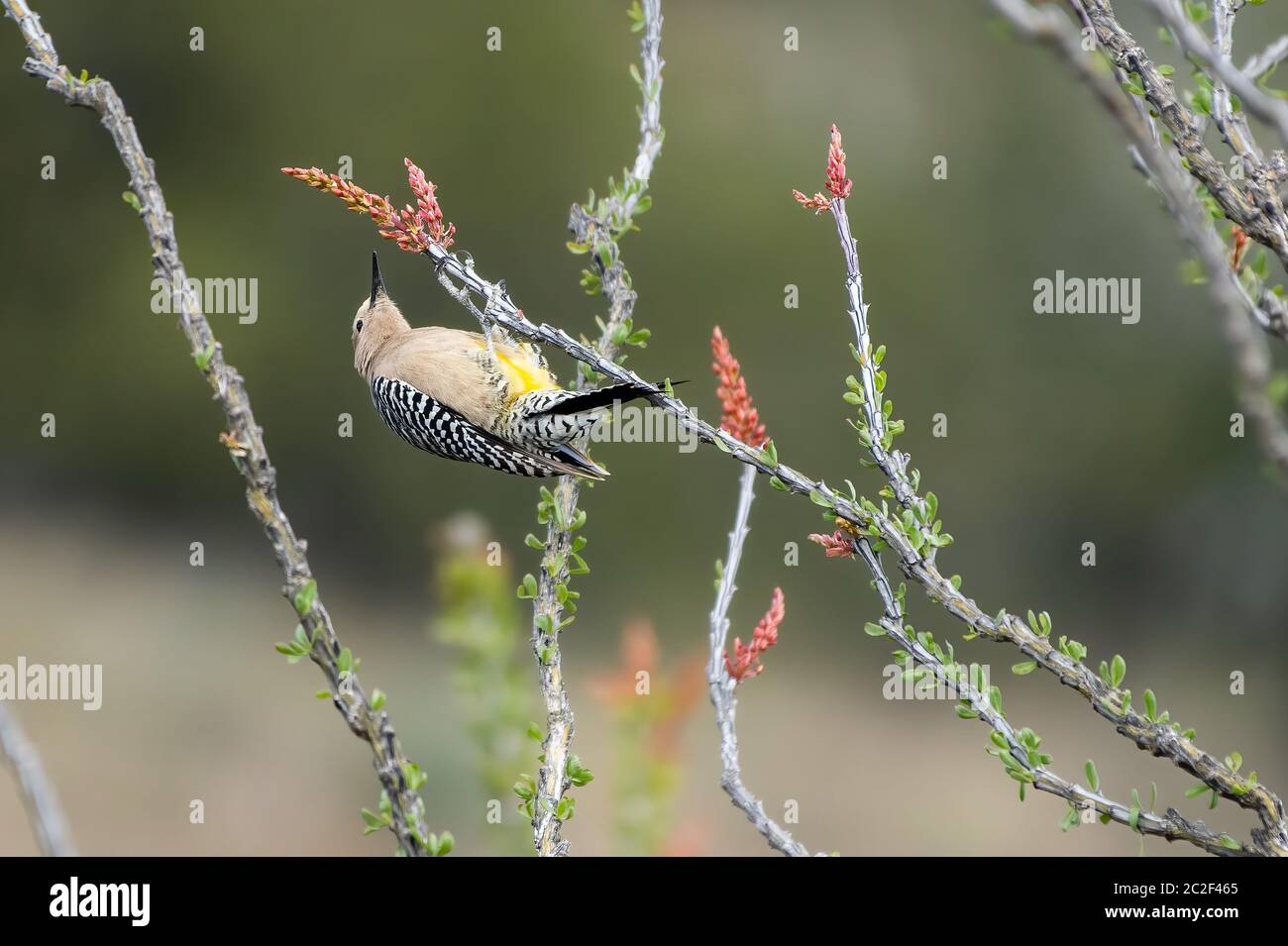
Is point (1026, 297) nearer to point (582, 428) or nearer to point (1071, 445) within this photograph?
point (1071, 445)

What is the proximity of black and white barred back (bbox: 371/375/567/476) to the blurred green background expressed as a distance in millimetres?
5743

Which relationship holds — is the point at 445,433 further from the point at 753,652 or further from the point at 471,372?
the point at 753,652

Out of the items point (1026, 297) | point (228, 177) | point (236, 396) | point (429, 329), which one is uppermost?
point (228, 177)

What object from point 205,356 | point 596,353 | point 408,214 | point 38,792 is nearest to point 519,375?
point 596,353

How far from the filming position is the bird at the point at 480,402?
4.16 m

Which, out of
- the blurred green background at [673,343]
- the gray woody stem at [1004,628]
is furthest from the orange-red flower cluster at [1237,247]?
the blurred green background at [673,343]

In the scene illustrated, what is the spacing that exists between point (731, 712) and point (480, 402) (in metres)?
2.38

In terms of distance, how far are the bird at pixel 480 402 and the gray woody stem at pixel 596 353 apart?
1.37ft

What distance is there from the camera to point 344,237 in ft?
37.7

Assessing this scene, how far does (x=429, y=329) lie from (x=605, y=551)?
678 cm

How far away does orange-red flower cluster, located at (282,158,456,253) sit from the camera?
2.65 metres

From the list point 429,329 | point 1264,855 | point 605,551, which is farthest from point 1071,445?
point 1264,855

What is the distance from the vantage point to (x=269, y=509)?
1.92 m

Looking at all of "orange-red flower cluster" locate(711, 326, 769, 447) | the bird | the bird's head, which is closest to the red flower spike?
"orange-red flower cluster" locate(711, 326, 769, 447)
